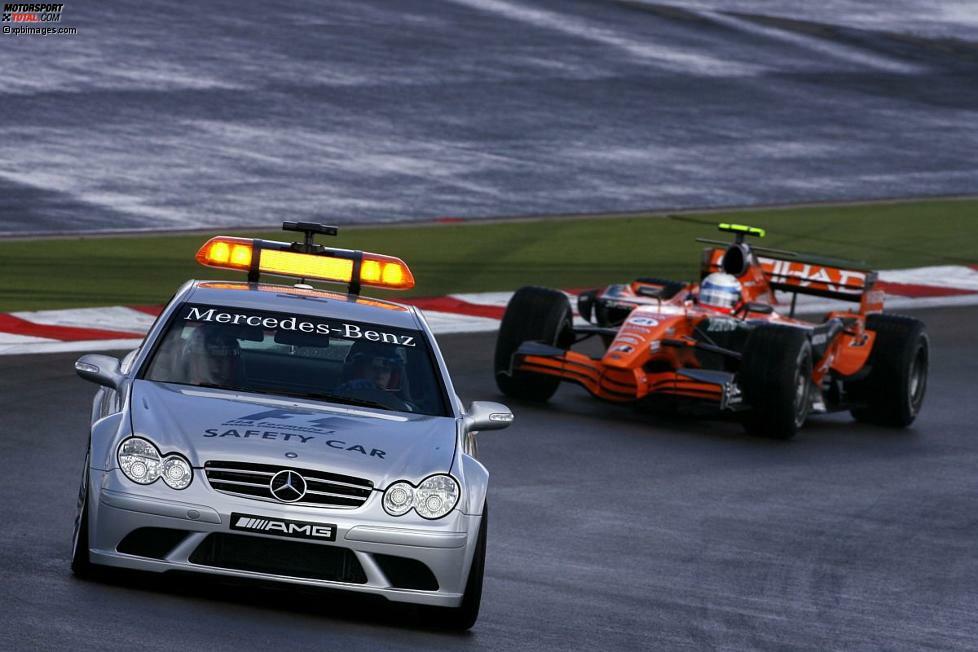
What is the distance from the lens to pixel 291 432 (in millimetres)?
8195

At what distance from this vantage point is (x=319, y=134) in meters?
30.3

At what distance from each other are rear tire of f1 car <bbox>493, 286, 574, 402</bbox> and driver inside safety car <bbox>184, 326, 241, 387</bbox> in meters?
6.32

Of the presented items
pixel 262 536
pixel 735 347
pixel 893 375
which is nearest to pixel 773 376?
pixel 735 347

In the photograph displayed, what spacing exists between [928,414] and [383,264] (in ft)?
26.6

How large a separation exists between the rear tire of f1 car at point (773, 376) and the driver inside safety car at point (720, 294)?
1.08 meters

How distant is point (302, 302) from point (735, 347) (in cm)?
650

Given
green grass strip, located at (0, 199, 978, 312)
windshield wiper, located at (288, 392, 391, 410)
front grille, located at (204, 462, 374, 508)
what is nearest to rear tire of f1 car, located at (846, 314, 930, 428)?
green grass strip, located at (0, 199, 978, 312)

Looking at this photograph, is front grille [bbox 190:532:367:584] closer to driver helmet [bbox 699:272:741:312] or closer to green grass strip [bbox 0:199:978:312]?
driver helmet [bbox 699:272:741:312]

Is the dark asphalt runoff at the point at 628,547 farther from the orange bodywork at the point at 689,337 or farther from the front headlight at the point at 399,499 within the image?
the front headlight at the point at 399,499

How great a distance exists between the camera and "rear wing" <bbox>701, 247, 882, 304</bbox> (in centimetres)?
1669

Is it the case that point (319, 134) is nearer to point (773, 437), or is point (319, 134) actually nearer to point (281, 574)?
point (773, 437)

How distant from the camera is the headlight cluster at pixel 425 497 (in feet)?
26.2

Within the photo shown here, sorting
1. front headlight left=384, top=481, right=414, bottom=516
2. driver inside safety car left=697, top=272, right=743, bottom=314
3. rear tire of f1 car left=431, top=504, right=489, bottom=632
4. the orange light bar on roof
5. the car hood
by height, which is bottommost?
rear tire of f1 car left=431, top=504, right=489, bottom=632

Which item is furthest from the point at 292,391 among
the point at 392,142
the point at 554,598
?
the point at 392,142
